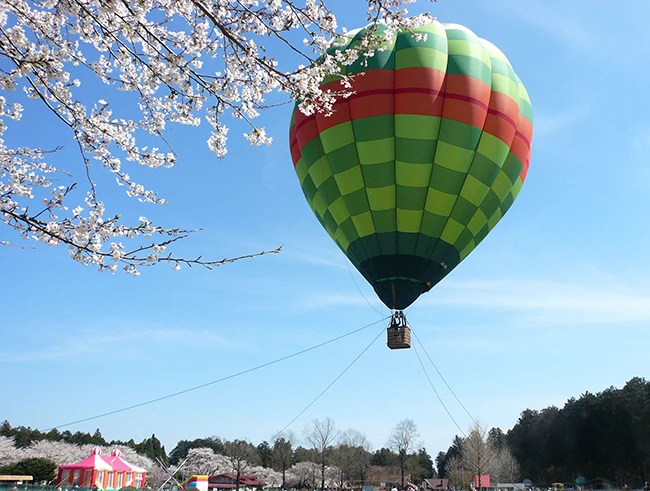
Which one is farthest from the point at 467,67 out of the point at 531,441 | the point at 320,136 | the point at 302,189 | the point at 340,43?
the point at 531,441

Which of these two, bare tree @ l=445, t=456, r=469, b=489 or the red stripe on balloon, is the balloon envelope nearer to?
the red stripe on balloon

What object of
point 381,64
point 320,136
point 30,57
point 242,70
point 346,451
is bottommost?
point 346,451

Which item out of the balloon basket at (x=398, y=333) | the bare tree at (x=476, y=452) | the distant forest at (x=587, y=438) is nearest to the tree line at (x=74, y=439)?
the distant forest at (x=587, y=438)

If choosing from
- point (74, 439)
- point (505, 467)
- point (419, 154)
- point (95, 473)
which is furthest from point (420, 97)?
point (74, 439)

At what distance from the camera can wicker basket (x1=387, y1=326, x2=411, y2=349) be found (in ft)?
49.2

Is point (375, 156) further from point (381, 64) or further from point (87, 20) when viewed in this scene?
point (87, 20)

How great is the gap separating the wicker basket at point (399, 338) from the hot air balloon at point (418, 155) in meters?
0.03

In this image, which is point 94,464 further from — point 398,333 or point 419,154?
point 419,154

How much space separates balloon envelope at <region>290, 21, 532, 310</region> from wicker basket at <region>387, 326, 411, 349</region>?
70cm

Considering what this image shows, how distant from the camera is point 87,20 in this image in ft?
13.9

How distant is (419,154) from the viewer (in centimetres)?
1366

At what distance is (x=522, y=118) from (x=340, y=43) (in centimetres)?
1212

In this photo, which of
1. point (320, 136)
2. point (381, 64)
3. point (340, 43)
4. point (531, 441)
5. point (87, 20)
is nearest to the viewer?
point (87, 20)

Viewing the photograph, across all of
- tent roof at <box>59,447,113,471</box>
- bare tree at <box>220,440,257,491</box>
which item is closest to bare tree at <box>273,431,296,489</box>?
bare tree at <box>220,440,257,491</box>
